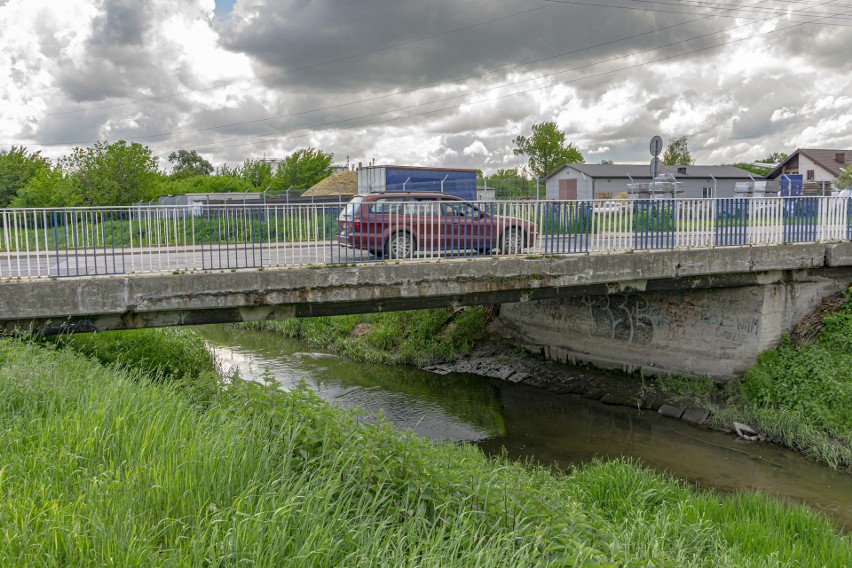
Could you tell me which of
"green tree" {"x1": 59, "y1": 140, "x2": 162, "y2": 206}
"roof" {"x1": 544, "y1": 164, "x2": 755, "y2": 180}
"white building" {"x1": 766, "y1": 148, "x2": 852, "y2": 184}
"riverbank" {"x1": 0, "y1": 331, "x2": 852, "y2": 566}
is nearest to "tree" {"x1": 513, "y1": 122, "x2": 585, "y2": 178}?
"roof" {"x1": 544, "y1": 164, "x2": 755, "y2": 180}

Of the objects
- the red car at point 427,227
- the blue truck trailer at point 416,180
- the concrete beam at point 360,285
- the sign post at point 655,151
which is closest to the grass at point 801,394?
the concrete beam at point 360,285

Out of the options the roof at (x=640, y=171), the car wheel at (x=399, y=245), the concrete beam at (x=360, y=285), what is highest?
the roof at (x=640, y=171)

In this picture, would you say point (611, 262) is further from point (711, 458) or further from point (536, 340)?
point (536, 340)

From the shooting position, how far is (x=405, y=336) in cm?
2114

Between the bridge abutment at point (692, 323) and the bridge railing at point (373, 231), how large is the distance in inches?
46.7

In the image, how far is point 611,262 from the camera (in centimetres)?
1297

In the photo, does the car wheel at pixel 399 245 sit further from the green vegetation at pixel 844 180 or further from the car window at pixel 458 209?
the green vegetation at pixel 844 180

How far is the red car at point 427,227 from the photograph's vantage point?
1182 centimetres

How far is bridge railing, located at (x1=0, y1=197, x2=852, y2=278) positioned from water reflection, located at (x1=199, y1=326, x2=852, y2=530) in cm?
305

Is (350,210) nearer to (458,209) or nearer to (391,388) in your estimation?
(458,209)

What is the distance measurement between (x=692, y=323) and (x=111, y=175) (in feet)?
95.4

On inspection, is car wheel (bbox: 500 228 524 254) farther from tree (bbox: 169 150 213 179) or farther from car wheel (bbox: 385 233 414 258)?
tree (bbox: 169 150 213 179)

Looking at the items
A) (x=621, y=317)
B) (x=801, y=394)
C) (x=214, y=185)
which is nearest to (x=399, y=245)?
(x=621, y=317)

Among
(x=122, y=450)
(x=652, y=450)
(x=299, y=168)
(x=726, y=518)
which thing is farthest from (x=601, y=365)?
(x=299, y=168)
